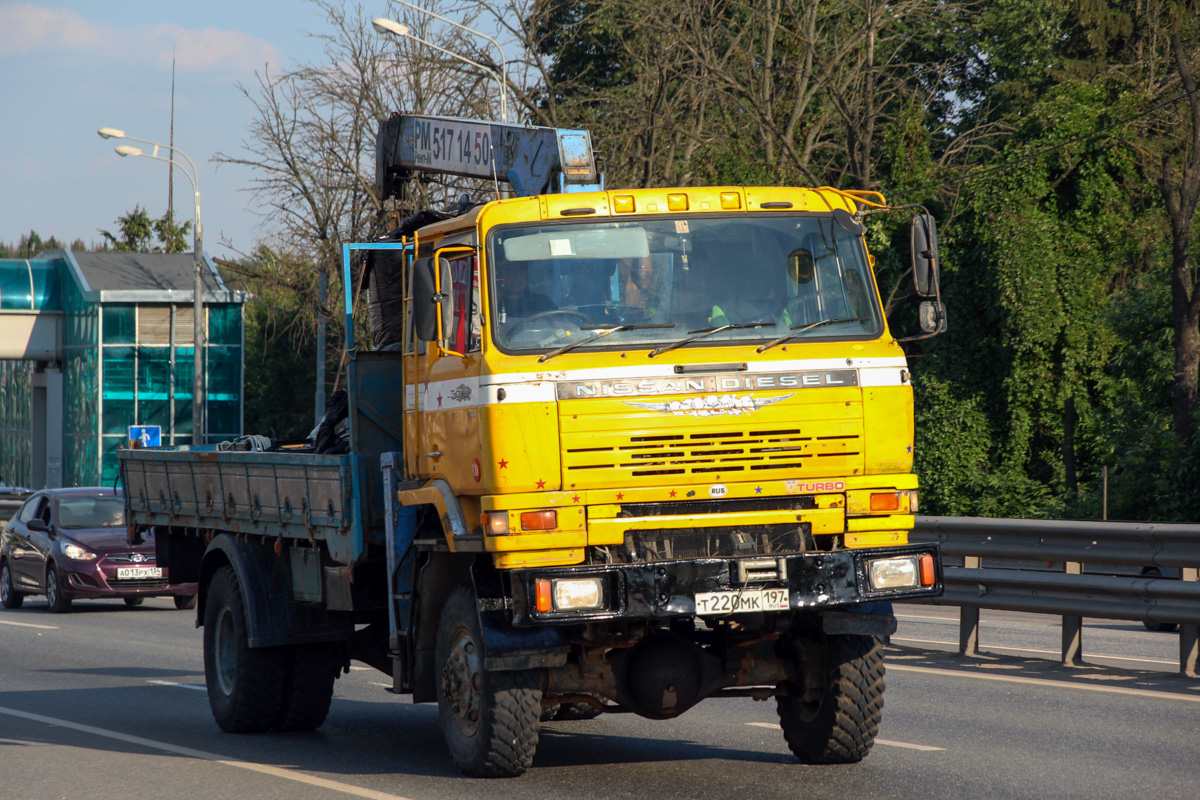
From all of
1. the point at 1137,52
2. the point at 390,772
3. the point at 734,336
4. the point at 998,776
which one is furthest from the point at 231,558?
the point at 1137,52

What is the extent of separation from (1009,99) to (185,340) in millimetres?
25826

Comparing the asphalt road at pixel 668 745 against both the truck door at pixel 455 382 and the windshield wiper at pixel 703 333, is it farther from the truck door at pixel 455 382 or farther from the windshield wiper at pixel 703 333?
the windshield wiper at pixel 703 333

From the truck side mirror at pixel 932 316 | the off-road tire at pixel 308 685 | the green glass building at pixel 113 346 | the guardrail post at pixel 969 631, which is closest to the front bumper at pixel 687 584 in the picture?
the truck side mirror at pixel 932 316

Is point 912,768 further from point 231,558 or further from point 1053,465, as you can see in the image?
point 1053,465

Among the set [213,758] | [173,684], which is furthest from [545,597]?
[173,684]

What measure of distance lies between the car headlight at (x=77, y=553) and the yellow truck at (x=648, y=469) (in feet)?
37.3

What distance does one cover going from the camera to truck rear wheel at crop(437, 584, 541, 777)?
680cm

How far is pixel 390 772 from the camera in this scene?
25.4 feet

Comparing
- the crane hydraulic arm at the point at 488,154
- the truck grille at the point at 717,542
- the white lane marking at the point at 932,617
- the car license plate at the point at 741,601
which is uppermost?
the crane hydraulic arm at the point at 488,154

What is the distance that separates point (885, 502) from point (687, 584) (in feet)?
3.49

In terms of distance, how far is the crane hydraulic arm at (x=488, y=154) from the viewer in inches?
377

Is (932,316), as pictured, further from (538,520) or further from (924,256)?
(538,520)

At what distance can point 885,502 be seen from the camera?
6.92 metres

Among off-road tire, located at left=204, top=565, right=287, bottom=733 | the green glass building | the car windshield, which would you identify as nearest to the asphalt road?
off-road tire, located at left=204, top=565, right=287, bottom=733
